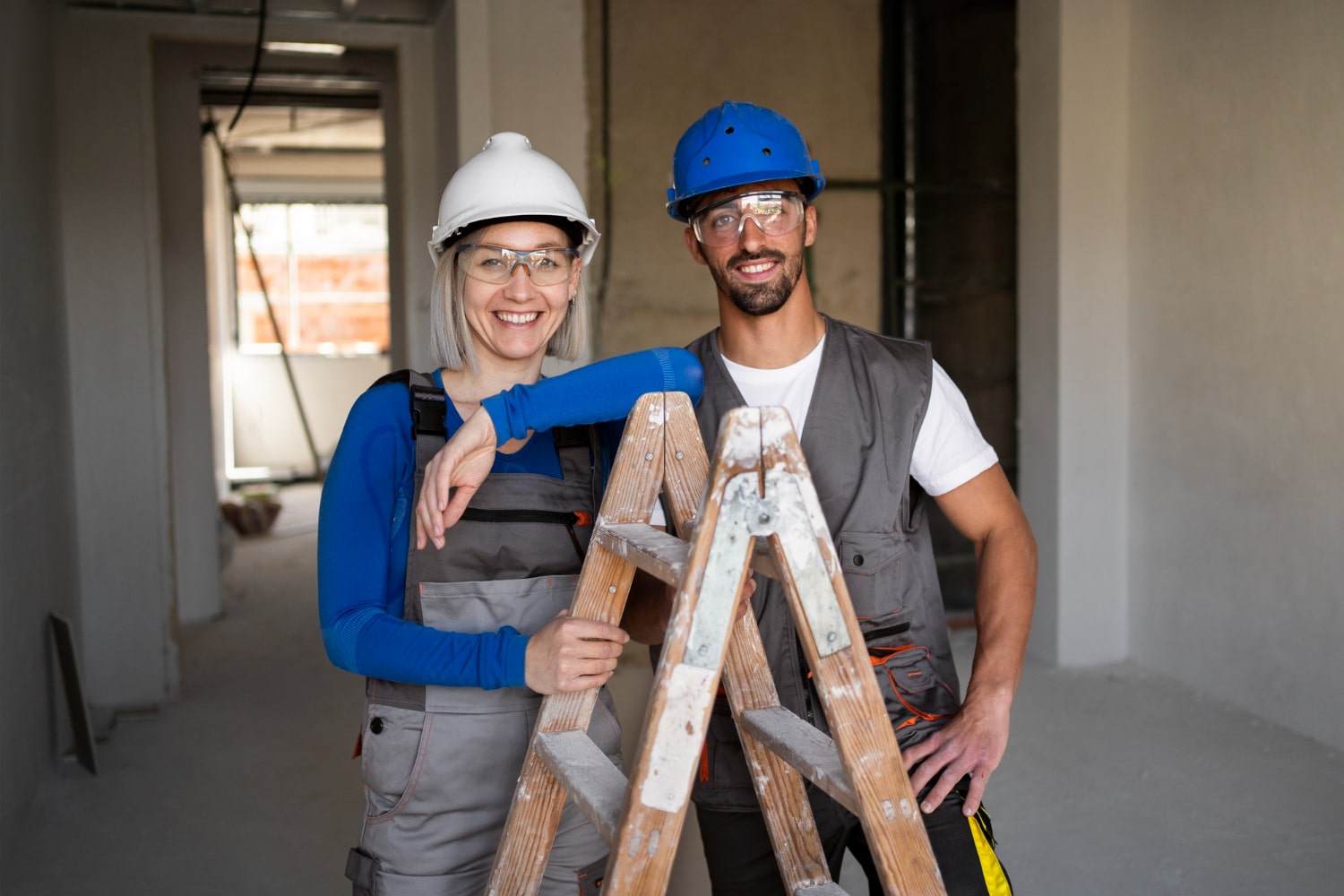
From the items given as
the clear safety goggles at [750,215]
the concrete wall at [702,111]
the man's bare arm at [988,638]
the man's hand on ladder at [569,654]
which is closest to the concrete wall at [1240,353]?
the concrete wall at [702,111]

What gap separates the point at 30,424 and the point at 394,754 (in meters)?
2.50

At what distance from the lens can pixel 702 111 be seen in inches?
177

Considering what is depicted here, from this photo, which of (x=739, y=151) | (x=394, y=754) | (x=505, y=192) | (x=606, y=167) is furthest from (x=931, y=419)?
(x=606, y=167)

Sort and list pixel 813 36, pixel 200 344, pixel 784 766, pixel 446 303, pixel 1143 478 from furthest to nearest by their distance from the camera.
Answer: pixel 200 344
pixel 813 36
pixel 1143 478
pixel 446 303
pixel 784 766

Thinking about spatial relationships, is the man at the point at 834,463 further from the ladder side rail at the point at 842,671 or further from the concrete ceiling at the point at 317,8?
the concrete ceiling at the point at 317,8

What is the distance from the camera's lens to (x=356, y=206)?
13.9m

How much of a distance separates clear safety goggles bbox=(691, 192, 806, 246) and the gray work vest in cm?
20

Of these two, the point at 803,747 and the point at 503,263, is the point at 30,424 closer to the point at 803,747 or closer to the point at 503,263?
the point at 503,263

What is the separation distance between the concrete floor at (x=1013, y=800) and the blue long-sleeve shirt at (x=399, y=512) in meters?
1.64

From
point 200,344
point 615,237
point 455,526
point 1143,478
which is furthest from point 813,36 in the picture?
point 455,526

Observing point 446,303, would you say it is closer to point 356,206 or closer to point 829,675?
point 829,675

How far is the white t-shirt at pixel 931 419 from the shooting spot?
1.75 metres

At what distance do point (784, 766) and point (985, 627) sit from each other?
1.56ft

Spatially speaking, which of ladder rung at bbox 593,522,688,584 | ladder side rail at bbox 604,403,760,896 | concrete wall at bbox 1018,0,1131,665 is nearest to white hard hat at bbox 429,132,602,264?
ladder rung at bbox 593,522,688,584
